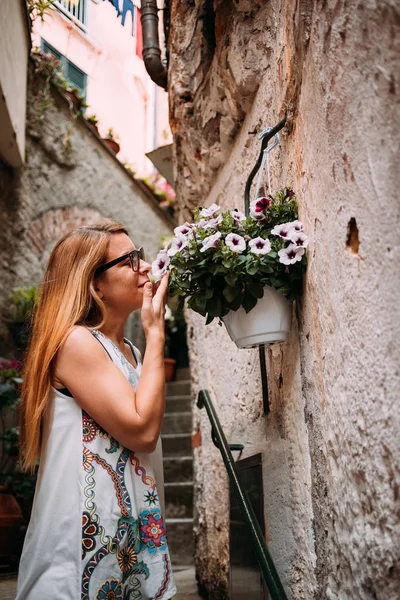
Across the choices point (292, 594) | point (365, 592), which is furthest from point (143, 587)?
point (365, 592)

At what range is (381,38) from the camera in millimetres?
1104

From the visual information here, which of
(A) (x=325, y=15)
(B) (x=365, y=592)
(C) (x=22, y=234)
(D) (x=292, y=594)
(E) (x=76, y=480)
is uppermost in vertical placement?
(C) (x=22, y=234)

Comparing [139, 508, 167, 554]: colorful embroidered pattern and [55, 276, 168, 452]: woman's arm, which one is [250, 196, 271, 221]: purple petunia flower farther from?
[139, 508, 167, 554]: colorful embroidered pattern

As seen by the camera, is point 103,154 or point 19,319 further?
point 103,154

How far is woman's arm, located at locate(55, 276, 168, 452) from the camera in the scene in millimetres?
1526

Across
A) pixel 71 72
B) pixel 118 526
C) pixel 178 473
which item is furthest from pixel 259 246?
pixel 71 72

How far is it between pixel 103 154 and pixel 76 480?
580 cm

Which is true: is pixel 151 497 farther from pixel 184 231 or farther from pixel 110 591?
pixel 184 231

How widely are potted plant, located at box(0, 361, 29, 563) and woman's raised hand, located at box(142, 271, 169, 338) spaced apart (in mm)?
1888

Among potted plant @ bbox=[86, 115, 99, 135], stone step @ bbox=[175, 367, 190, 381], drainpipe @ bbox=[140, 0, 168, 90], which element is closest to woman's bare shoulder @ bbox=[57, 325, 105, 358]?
drainpipe @ bbox=[140, 0, 168, 90]

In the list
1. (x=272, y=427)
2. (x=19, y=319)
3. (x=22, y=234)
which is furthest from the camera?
(x=22, y=234)

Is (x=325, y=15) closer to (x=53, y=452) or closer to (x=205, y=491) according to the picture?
(x=53, y=452)

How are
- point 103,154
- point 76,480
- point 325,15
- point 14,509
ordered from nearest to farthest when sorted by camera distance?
point 325,15 → point 76,480 → point 14,509 → point 103,154

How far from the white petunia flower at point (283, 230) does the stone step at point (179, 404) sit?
4230 mm
